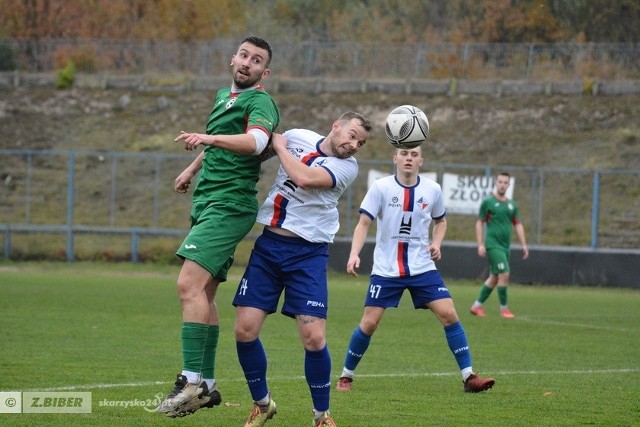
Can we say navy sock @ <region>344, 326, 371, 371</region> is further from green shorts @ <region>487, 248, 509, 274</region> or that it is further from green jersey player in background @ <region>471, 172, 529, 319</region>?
green shorts @ <region>487, 248, 509, 274</region>

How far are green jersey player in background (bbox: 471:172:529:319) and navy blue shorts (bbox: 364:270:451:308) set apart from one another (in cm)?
711

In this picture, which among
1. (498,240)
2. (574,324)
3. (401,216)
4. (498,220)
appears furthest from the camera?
(498,220)

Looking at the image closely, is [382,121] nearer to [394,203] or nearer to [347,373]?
[394,203]

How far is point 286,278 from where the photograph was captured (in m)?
7.33

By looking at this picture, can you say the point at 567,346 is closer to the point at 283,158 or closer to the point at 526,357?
the point at 526,357

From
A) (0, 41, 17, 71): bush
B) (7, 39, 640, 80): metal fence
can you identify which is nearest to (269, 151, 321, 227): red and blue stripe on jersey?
(7, 39, 640, 80): metal fence

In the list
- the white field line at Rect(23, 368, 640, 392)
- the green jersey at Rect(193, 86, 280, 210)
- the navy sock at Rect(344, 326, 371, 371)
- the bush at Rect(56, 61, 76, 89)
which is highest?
the bush at Rect(56, 61, 76, 89)

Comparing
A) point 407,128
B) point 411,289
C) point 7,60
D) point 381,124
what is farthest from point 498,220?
point 7,60

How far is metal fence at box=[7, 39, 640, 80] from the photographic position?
4247 cm

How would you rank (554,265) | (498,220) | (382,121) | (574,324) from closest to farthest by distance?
(574,324), (498,220), (554,265), (382,121)

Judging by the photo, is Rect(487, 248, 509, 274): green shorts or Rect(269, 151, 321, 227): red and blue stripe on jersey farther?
Rect(487, 248, 509, 274): green shorts

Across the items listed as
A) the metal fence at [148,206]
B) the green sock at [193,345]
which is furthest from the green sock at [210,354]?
the metal fence at [148,206]

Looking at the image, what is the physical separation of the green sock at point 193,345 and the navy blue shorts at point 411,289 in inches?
122

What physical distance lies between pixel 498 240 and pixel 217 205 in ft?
35.7
